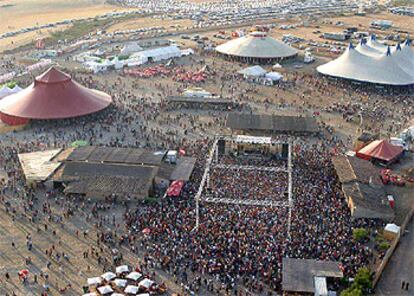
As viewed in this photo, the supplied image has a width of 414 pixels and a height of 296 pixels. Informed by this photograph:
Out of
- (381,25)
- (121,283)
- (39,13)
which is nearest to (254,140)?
(121,283)

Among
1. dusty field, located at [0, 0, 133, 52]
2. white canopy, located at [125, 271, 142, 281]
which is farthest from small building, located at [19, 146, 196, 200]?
dusty field, located at [0, 0, 133, 52]

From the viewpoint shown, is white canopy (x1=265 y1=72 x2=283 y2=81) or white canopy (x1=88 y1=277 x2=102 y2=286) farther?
white canopy (x1=265 y1=72 x2=283 y2=81)

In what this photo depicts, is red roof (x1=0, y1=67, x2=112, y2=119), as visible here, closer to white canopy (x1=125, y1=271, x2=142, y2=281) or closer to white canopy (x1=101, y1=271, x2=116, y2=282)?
white canopy (x1=101, y1=271, x2=116, y2=282)

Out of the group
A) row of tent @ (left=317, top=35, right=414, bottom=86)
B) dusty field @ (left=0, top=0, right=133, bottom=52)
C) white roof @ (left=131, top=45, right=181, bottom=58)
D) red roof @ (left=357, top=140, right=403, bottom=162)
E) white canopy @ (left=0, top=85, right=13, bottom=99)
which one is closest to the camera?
red roof @ (left=357, top=140, right=403, bottom=162)

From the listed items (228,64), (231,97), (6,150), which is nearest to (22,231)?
(6,150)

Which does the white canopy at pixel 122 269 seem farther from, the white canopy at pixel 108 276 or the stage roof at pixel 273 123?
the stage roof at pixel 273 123

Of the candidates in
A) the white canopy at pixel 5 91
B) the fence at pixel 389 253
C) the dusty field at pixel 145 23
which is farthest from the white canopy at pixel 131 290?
the dusty field at pixel 145 23

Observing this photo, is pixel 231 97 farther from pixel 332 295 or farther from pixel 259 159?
pixel 332 295
